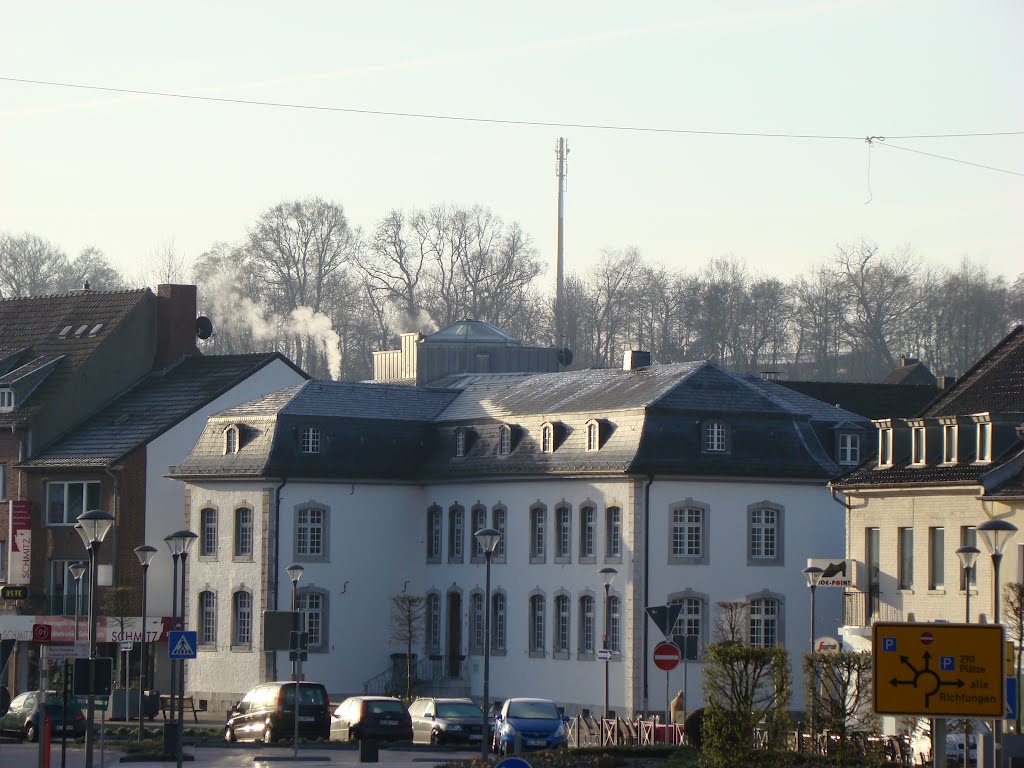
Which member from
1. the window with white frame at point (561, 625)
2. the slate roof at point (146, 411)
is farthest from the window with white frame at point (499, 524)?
the slate roof at point (146, 411)

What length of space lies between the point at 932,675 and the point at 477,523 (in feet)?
162

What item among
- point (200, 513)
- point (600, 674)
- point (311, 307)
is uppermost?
point (311, 307)

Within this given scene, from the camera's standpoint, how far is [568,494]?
62906 mm

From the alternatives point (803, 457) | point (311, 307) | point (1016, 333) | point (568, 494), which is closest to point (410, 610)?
point (568, 494)

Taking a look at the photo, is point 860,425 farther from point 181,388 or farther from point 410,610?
point 181,388

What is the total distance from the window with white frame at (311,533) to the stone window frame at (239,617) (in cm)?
209

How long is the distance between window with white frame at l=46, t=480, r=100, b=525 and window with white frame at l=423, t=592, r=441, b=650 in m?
12.8

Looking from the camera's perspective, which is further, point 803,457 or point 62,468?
point 62,468

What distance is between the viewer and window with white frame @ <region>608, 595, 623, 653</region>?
60500mm

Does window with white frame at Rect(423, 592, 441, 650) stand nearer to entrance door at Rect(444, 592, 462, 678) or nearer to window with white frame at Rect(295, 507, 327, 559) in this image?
entrance door at Rect(444, 592, 462, 678)

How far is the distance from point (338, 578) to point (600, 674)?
10341 mm

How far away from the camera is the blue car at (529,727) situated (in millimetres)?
44966

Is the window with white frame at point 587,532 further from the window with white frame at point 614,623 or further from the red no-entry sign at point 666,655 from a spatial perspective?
the red no-entry sign at point 666,655

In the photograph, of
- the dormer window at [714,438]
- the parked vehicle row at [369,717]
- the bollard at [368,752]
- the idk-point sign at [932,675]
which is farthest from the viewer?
the dormer window at [714,438]
